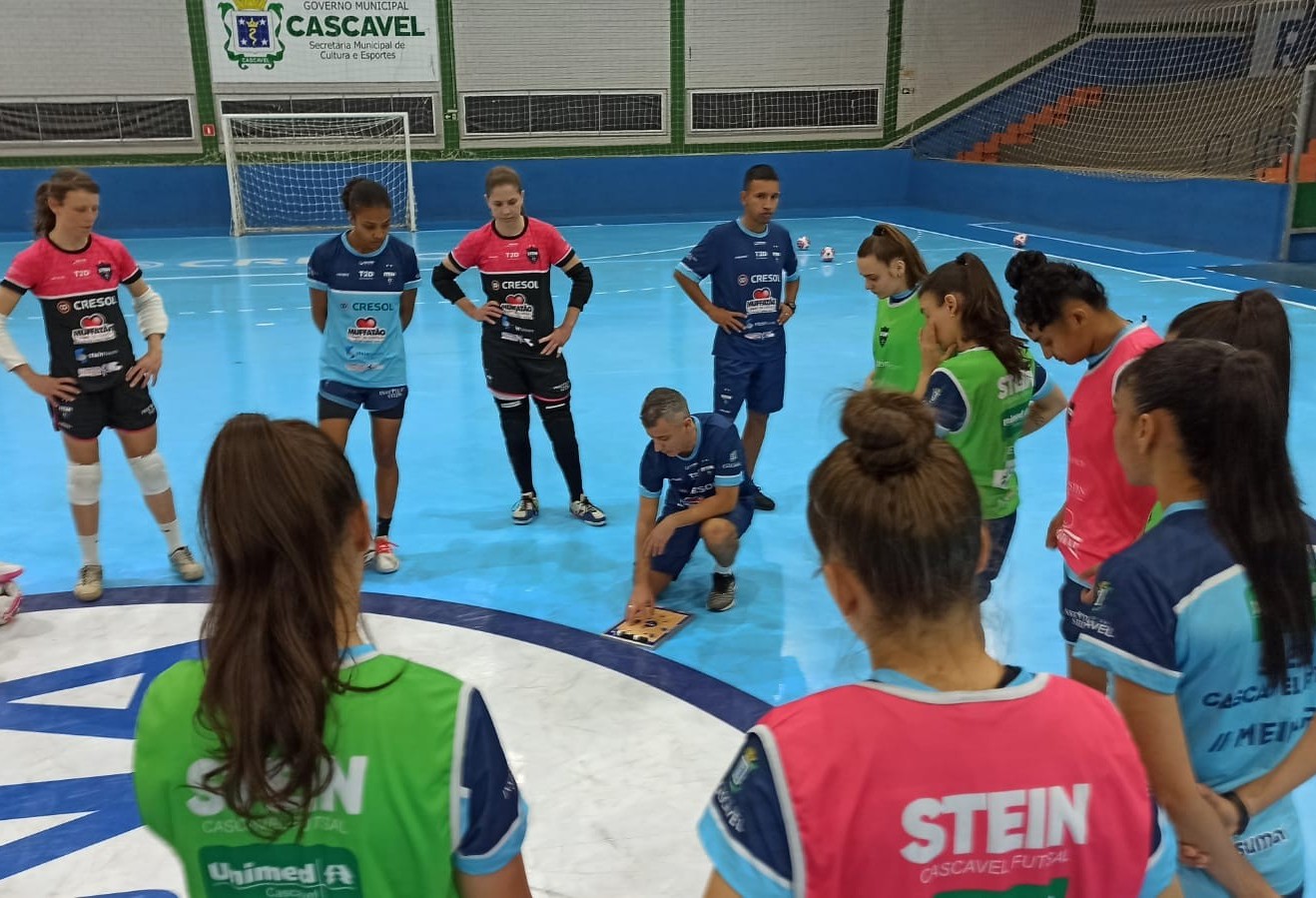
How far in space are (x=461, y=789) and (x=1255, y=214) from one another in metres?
16.6

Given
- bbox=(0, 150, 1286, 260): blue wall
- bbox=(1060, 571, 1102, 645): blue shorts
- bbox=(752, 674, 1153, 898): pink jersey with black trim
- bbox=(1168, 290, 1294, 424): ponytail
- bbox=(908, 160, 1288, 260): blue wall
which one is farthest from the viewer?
bbox=(0, 150, 1286, 260): blue wall

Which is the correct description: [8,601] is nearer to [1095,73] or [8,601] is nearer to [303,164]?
[303,164]

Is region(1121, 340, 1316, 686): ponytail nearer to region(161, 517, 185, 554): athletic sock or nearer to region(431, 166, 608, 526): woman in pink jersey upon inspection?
region(431, 166, 608, 526): woman in pink jersey

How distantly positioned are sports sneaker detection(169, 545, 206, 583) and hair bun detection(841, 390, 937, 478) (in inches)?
184

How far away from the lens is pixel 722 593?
204 inches

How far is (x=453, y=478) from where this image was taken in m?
7.03

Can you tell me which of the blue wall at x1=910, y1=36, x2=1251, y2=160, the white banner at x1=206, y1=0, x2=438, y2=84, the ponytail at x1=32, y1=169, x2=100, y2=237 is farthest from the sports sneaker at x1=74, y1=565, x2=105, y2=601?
the blue wall at x1=910, y1=36, x2=1251, y2=160

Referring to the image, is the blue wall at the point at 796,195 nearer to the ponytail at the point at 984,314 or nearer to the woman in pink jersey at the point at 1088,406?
the ponytail at the point at 984,314

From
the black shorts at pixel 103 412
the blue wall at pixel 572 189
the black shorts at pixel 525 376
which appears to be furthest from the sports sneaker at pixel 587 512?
the blue wall at pixel 572 189

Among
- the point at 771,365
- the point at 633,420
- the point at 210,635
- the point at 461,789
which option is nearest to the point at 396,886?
the point at 461,789

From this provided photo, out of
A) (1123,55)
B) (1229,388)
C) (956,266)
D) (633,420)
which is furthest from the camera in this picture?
(1123,55)

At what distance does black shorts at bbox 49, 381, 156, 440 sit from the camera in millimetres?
5199

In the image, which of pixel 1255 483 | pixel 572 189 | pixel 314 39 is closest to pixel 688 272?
pixel 1255 483

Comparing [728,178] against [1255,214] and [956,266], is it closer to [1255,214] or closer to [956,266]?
[1255,214]
